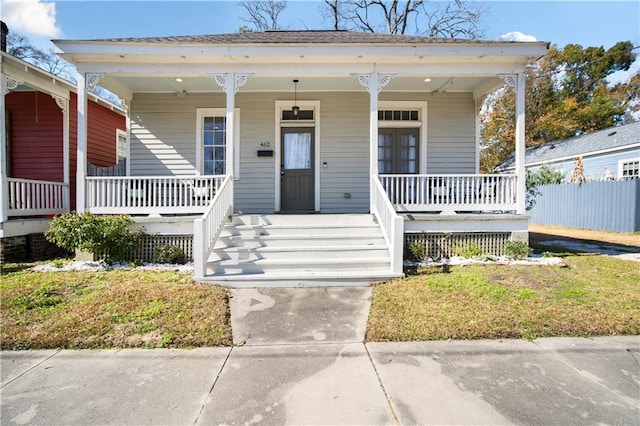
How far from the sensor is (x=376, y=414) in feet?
7.55

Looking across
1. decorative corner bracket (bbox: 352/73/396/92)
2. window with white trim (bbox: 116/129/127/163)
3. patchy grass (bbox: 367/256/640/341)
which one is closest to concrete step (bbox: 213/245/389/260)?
patchy grass (bbox: 367/256/640/341)

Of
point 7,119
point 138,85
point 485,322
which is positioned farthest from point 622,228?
point 7,119

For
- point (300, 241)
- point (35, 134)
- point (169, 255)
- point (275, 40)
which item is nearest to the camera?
point (300, 241)

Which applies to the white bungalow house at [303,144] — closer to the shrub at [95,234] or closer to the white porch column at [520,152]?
the white porch column at [520,152]

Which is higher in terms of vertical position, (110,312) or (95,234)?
(95,234)

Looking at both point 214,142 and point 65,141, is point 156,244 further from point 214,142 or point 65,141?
point 65,141

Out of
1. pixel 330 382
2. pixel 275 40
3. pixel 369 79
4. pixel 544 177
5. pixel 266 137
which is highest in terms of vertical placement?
pixel 275 40

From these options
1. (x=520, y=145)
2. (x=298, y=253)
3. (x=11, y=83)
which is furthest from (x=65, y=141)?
(x=520, y=145)

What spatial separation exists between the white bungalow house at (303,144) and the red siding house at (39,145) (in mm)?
1244

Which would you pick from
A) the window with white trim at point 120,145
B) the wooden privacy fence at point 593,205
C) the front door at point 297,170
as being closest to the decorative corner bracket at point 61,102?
the window with white trim at point 120,145

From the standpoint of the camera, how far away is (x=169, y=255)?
20.3 ft

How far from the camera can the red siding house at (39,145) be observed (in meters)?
6.56

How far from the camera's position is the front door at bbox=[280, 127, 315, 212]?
8625 millimetres

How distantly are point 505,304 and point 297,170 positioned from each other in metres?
5.72
